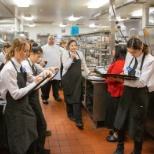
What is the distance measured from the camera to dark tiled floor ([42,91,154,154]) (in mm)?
3035

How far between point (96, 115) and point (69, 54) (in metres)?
1.11

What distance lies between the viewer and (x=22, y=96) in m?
1.94

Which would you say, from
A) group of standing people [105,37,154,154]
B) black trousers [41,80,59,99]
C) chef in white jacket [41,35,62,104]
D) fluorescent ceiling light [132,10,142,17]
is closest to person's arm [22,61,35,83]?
group of standing people [105,37,154,154]

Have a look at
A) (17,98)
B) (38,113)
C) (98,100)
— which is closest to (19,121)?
(17,98)

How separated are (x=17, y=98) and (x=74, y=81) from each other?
1969mm

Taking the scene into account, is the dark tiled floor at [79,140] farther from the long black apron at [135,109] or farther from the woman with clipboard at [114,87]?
the long black apron at [135,109]

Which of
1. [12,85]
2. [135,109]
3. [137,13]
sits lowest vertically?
[135,109]

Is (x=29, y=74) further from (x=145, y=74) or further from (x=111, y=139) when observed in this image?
(x=111, y=139)

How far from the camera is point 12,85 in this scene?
6.25ft

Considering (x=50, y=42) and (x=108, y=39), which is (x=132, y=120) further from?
(x=50, y=42)

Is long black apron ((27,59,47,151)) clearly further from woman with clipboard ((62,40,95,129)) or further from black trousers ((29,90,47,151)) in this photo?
woman with clipboard ((62,40,95,129))

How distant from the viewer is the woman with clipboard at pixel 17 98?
1.92 metres

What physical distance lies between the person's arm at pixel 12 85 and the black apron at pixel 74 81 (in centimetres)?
194

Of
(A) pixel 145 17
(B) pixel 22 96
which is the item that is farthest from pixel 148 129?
(A) pixel 145 17
